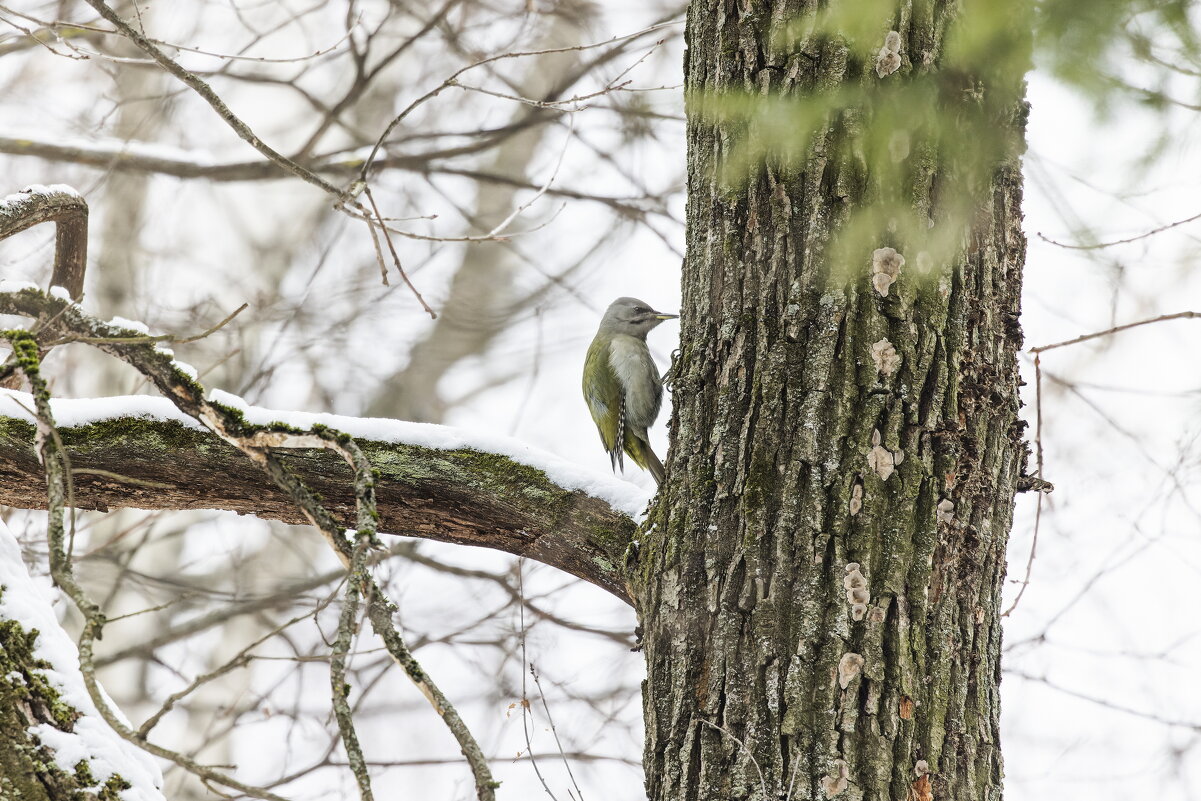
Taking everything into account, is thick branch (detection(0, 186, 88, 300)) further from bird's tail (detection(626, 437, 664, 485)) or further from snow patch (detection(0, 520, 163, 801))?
bird's tail (detection(626, 437, 664, 485))

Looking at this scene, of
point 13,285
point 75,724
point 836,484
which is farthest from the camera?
point 13,285

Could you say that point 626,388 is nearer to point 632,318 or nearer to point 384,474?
point 632,318

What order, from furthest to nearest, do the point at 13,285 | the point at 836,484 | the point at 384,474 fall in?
1. the point at 384,474
2. the point at 13,285
3. the point at 836,484

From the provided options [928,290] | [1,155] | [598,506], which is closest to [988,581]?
[928,290]

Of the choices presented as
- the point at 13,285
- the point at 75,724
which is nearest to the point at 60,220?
the point at 13,285

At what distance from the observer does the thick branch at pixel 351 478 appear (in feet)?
8.22

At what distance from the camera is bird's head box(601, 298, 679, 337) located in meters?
5.18

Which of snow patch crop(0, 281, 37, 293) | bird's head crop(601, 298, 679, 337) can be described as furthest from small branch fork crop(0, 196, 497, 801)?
bird's head crop(601, 298, 679, 337)

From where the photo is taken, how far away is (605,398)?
4984mm

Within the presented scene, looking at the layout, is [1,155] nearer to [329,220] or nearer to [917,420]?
[329,220]

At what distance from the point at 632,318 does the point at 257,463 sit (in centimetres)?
345

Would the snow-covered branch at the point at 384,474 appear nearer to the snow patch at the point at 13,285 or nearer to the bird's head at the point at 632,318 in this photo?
the snow patch at the point at 13,285

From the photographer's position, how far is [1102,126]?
132cm

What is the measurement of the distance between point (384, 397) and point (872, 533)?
695 centimetres
